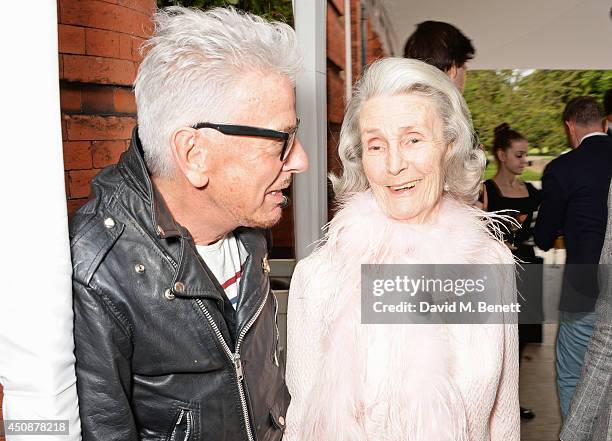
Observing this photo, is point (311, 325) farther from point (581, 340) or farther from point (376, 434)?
point (581, 340)

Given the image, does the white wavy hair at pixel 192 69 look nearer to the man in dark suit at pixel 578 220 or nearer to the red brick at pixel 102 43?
the red brick at pixel 102 43

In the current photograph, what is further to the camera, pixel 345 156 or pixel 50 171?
pixel 345 156

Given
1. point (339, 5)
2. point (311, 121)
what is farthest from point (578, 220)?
point (339, 5)

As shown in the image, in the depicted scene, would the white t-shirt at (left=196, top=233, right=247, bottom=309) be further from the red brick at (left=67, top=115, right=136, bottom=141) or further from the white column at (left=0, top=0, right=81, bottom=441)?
the red brick at (left=67, top=115, right=136, bottom=141)

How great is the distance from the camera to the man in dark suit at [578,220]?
3145 millimetres

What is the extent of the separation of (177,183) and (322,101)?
1525mm

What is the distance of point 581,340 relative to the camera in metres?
3.13

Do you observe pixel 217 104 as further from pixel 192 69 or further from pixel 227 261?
pixel 227 261

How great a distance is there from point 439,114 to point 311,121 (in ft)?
4.11

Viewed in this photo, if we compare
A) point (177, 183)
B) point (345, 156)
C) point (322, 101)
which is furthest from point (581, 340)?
point (177, 183)

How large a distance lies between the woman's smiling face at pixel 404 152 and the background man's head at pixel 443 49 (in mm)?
916

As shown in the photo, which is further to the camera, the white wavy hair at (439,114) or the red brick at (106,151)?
the red brick at (106,151)

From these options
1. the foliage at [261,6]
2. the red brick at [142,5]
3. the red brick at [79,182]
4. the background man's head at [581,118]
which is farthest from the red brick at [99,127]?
the background man's head at [581,118]

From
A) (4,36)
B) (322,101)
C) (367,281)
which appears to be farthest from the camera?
Result: (322,101)
